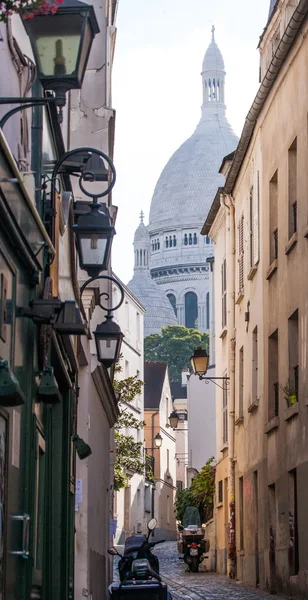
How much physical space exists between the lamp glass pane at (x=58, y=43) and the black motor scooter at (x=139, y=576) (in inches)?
320

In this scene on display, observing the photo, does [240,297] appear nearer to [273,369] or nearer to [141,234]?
[273,369]

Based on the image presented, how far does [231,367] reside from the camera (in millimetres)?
26719

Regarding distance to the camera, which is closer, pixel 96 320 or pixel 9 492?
pixel 9 492

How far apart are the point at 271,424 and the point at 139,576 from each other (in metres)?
5.02

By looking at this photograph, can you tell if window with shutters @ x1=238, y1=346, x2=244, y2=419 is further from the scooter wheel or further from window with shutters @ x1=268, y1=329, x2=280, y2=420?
the scooter wheel

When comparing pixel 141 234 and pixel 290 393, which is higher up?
pixel 141 234

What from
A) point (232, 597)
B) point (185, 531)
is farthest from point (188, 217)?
point (232, 597)

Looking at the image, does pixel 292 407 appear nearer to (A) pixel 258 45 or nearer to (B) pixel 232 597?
(B) pixel 232 597

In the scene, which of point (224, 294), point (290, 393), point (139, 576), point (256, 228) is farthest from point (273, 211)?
point (224, 294)

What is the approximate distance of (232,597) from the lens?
18.8 metres

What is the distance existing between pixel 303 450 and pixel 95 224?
6953 mm

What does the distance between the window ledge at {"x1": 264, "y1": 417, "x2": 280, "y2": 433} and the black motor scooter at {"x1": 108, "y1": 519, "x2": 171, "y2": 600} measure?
2930 millimetres

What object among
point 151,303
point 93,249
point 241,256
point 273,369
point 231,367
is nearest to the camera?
point 93,249

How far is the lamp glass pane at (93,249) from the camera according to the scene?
10.5m
